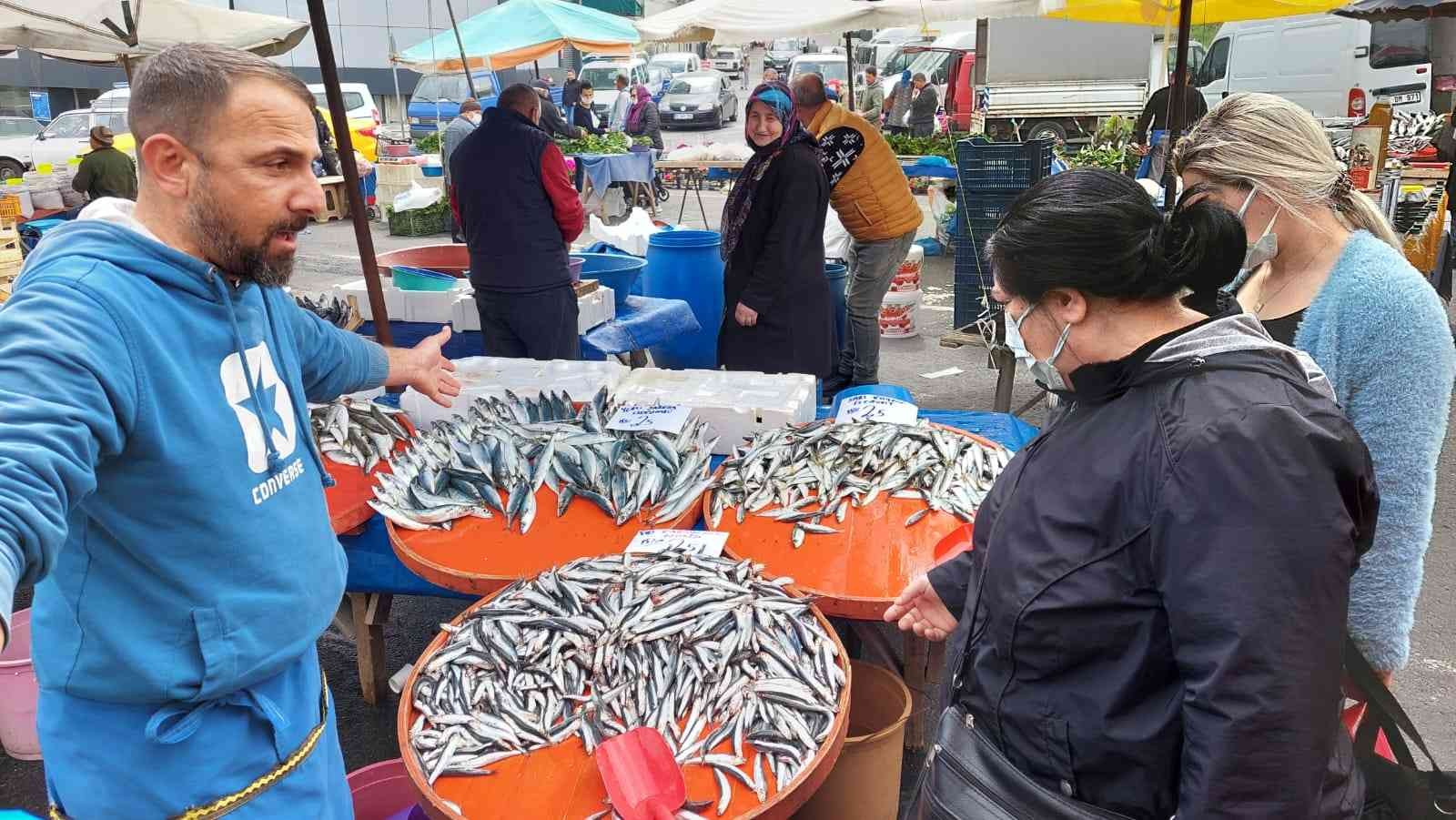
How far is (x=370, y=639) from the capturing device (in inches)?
159

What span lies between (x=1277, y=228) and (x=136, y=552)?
8.81ft

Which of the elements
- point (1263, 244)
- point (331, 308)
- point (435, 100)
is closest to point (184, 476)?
point (1263, 244)

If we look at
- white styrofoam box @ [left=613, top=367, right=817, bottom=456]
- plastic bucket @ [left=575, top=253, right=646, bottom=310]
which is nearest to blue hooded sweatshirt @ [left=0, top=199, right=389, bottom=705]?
white styrofoam box @ [left=613, top=367, right=817, bottom=456]

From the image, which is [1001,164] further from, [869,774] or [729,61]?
[729,61]

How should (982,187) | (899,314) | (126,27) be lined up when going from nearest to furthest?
(126,27), (982,187), (899,314)

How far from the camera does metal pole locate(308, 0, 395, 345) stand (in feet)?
13.8

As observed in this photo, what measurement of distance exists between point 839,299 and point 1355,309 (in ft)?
16.9

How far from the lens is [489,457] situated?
11.8 ft

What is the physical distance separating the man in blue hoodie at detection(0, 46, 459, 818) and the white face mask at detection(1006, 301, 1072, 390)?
134 cm

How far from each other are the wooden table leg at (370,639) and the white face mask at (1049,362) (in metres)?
3.02

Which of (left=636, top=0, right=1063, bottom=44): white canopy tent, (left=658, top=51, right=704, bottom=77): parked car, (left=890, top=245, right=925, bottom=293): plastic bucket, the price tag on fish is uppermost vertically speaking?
(left=658, top=51, right=704, bottom=77): parked car

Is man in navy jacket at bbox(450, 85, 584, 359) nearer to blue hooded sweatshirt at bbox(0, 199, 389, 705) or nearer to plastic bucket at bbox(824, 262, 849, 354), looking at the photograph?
plastic bucket at bbox(824, 262, 849, 354)

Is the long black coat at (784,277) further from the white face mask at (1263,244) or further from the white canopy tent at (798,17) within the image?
the white canopy tent at (798,17)

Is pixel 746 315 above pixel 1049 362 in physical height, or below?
below
